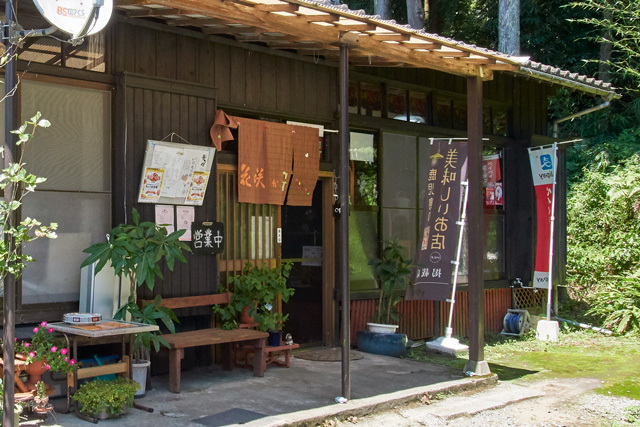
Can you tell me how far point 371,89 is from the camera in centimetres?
1112

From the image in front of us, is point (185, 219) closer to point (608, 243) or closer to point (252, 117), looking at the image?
point (252, 117)

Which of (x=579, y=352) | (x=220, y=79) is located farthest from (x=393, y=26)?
(x=579, y=352)

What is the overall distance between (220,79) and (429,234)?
3.86 meters

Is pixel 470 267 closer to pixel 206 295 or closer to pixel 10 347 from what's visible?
pixel 206 295

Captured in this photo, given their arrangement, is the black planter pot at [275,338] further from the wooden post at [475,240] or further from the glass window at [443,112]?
the glass window at [443,112]

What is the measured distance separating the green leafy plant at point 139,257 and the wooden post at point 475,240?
350 centimetres

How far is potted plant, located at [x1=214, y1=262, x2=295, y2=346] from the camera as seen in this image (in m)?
8.84

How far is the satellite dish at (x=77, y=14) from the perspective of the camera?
4.80 metres

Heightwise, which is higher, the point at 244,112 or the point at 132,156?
the point at 244,112

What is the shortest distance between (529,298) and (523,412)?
6431 mm

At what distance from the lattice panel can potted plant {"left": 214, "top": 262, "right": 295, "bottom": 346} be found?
5803 millimetres

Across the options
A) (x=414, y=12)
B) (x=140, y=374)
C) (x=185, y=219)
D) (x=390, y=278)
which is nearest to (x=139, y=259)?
(x=140, y=374)

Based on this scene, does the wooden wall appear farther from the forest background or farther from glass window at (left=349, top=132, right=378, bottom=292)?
the forest background

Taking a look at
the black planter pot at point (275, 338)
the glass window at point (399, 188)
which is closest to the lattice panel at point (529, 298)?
the glass window at point (399, 188)
